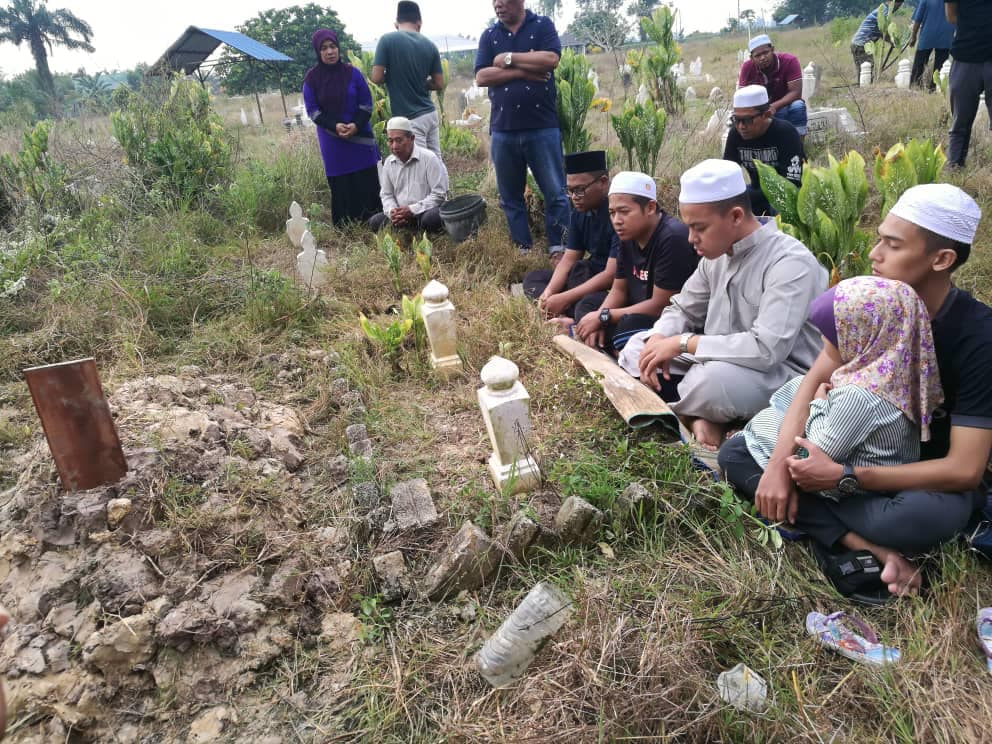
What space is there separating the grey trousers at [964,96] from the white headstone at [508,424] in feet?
14.3

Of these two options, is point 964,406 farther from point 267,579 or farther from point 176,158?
point 176,158

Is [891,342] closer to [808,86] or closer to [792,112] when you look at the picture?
[792,112]

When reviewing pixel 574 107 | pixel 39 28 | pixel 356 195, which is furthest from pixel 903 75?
pixel 39 28

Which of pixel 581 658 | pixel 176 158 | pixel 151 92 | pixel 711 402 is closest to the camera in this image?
pixel 581 658

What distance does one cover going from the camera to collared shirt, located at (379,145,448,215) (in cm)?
523

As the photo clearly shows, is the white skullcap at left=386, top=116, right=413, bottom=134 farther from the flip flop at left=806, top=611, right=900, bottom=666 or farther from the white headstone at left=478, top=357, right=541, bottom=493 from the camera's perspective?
the flip flop at left=806, top=611, right=900, bottom=666

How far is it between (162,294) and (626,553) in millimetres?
3396

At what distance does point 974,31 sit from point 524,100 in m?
2.98

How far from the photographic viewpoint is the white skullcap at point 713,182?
232cm

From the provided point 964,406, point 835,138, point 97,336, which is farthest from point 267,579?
point 835,138

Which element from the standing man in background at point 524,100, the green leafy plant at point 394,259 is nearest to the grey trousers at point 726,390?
the green leafy plant at point 394,259

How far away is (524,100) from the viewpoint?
4.46 m

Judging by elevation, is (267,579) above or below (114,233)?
below

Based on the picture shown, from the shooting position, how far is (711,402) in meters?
2.48
